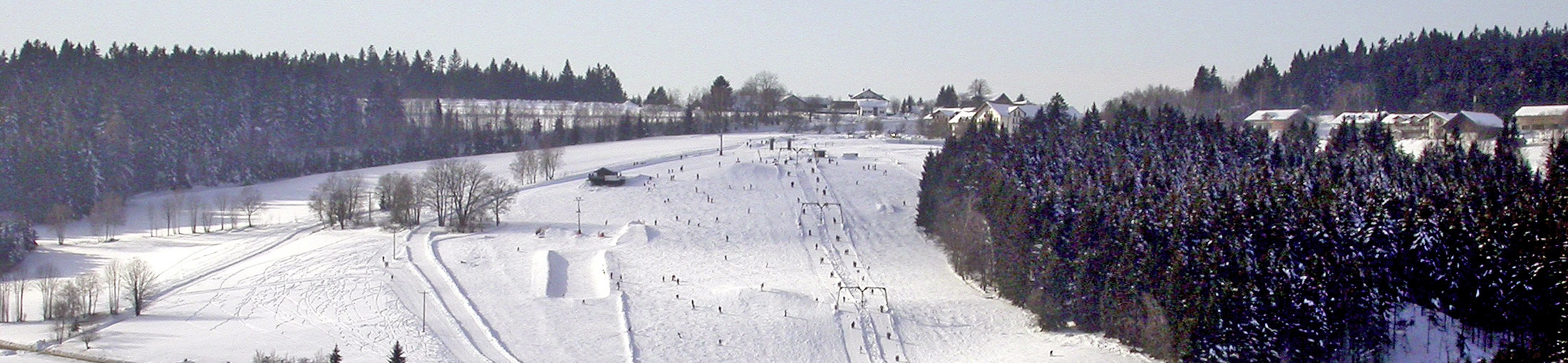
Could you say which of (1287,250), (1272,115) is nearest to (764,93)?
(1272,115)

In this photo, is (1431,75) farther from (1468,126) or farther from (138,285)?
(138,285)

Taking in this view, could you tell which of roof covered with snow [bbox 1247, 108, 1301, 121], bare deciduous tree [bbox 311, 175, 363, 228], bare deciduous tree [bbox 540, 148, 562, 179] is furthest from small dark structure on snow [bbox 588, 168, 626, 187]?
roof covered with snow [bbox 1247, 108, 1301, 121]

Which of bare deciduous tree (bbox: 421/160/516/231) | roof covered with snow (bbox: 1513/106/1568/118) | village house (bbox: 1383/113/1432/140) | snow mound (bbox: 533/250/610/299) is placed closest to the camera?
snow mound (bbox: 533/250/610/299)

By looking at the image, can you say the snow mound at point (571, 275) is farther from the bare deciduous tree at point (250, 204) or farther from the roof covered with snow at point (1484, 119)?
the roof covered with snow at point (1484, 119)

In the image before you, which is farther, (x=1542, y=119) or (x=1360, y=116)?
(x=1360, y=116)

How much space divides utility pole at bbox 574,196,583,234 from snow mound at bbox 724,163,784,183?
9.60m

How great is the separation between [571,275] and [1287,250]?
28.1m

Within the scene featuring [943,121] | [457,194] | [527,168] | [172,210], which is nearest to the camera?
[457,194]

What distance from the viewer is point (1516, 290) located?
101ft

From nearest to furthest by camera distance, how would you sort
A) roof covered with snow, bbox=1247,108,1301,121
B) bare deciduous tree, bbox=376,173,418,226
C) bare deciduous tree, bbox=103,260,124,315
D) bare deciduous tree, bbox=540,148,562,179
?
1. bare deciduous tree, bbox=103,260,124,315
2. bare deciduous tree, bbox=376,173,418,226
3. bare deciduous tree, bbox=540,148,562,179
4. roof covered with snow, bbox=1247,108,1301,121

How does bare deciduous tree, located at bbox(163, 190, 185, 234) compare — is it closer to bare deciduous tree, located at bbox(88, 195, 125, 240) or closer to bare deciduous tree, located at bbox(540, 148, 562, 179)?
bare deciduous tree, located at bbox(88, 195, 125, 240)

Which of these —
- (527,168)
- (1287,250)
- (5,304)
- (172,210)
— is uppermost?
(527,168)

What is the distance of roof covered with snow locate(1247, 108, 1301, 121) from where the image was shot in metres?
90.5

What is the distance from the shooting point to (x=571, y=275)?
164ft
